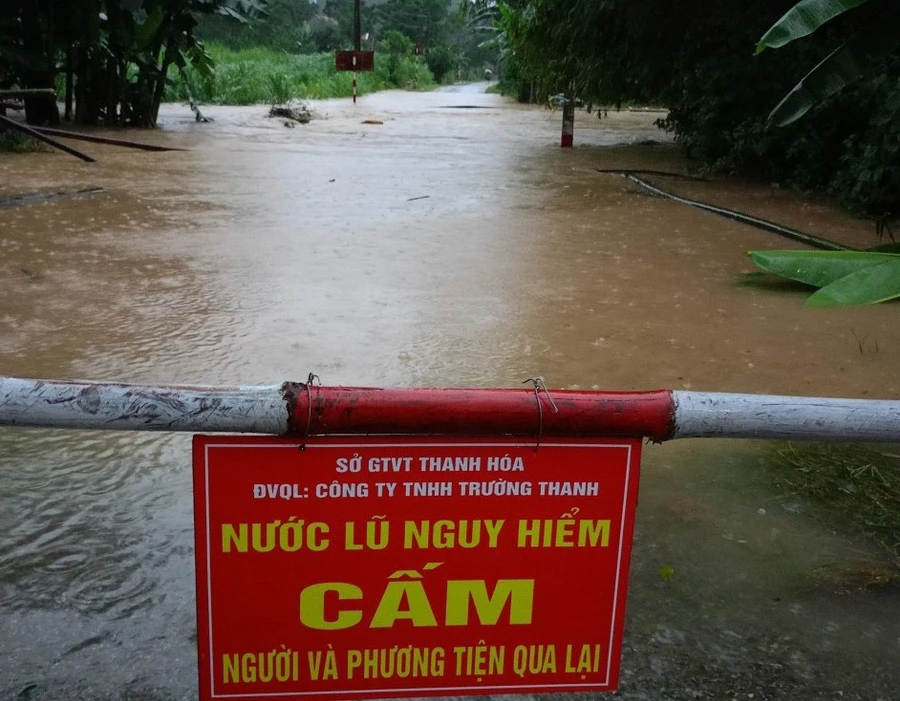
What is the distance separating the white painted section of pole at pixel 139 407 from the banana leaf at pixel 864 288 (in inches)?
37.0

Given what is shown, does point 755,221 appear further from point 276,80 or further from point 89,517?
point 276,80

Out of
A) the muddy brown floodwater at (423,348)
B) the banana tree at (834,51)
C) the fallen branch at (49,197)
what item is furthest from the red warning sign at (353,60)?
the banana tree at (834,51)

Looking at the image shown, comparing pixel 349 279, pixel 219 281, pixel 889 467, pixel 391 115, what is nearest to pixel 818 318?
pixel 889 467

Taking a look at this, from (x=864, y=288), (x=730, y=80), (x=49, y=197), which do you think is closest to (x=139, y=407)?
(x=864, y=288)

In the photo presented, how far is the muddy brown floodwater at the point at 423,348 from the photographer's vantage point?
6.56 feet

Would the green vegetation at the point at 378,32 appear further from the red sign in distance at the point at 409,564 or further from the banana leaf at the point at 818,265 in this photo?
the red sign in distance at the point at 409,564

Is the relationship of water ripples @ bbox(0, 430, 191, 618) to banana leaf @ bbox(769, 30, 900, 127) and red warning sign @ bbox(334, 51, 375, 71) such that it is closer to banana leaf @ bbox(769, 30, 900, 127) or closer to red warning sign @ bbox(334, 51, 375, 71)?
banana leaf @ bbox(769, 30, 900, 127)

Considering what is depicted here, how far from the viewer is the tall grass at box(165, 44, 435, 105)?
2142 centimetres

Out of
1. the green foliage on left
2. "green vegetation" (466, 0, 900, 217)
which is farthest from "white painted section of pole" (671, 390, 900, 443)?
the green foliage on left

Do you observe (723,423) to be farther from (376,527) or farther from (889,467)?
(889,467)

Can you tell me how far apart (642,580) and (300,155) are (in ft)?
32.6

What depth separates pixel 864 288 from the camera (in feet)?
5.31

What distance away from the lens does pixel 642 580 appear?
2244 millimetres

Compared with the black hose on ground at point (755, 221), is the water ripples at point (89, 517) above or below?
below
